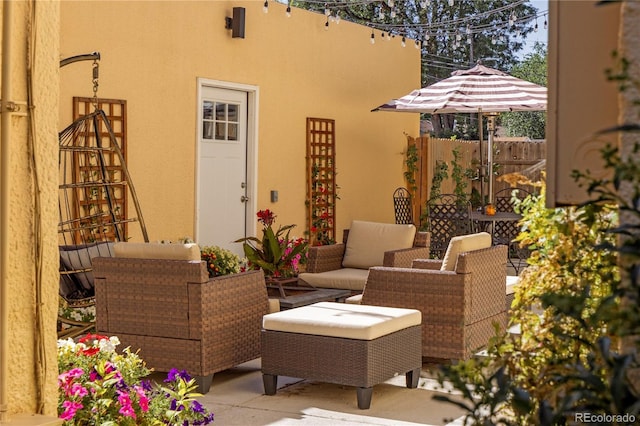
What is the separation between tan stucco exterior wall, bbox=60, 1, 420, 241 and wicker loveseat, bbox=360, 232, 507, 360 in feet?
10.8

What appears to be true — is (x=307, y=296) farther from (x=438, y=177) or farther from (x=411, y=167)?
(x=438, y=177)

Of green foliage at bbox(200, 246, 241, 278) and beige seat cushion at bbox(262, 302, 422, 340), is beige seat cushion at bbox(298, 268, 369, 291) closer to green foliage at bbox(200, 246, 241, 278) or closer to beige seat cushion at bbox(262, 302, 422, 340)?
green foliage at bbox(200, 246, 241, 278)

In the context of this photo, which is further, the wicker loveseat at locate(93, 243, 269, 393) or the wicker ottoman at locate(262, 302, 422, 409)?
the wicker loveseat at locate(93, 243, 269, 393)

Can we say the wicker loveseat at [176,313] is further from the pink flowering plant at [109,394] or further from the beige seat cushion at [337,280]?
the beige seat cushion at [337,280]

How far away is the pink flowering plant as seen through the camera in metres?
3.46

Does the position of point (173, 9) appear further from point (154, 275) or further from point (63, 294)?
point (154, 275)

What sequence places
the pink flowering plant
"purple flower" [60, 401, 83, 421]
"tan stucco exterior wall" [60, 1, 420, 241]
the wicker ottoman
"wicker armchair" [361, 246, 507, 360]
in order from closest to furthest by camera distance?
"purple flower" [60, 401, 83, 421]
the pink flowering plant
the wicker ottoman
"wicker armchair" [361, 246, 507, 360]
"tan stucco exterior wall" [60, 1, 420, 241]

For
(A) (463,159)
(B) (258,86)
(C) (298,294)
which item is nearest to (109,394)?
(C) (298,294)

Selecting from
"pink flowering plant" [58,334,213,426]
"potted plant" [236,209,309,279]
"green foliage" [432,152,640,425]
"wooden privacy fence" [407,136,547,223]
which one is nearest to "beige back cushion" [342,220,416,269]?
"potted plant" [236,209,309,279]

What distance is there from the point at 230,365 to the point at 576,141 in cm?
402

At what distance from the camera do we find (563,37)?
6.56 feet

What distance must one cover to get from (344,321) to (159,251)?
3.86ft

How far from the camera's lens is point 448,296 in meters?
6.10

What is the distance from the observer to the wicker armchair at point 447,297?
6.05 meters
